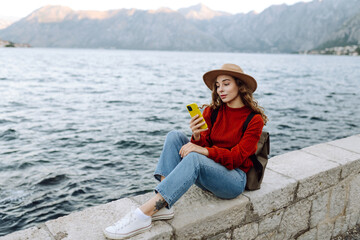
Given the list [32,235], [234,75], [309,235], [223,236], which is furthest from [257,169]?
[32,235]

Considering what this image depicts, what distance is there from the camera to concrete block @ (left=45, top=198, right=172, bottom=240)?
2725 mm

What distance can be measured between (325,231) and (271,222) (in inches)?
46.4

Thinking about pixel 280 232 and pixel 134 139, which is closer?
pixel 280 232

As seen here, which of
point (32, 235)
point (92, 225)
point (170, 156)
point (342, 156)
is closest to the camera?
point (32, 235)

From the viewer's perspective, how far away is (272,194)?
3.46 m

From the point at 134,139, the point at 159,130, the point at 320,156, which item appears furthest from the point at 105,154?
the point at 320,156

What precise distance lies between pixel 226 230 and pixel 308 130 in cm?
1315

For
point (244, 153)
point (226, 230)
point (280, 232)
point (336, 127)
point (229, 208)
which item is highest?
point (244, 153)

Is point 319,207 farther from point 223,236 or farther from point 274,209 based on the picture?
point 223,236

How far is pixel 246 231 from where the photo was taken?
3.37 meters

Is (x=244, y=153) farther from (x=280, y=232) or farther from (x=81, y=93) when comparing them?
(x=81, y=93)

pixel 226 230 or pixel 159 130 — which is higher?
pixel 226 230

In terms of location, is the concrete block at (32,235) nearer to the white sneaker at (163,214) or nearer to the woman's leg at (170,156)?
the white sneaker at (163,214)

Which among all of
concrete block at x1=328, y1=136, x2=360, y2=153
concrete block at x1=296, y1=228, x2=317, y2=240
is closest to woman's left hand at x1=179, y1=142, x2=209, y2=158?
concrete block at x1=296, y1=228, x2=317, y2=240
